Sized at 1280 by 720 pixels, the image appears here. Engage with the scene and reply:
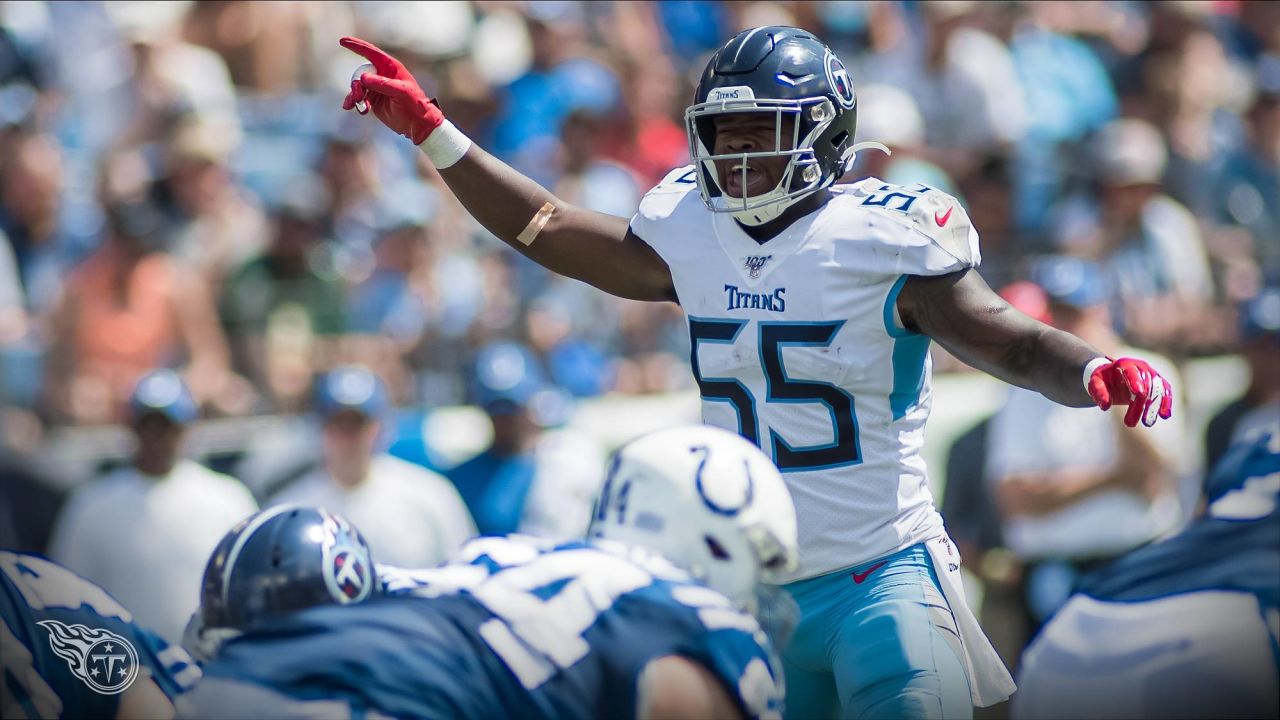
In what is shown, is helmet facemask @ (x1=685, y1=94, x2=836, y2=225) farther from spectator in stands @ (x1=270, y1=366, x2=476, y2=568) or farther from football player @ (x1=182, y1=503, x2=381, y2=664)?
spectator in stands @ (x1=270, y1=366, x2=476, y2=568)

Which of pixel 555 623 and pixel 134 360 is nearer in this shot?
pixel 555 623

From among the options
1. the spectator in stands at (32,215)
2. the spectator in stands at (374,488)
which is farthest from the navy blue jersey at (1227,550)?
the spectator in stands at (32,215)

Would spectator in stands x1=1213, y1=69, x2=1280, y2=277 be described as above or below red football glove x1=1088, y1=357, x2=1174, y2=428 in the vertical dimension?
below

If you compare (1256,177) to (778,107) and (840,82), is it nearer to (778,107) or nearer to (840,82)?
(840,82)

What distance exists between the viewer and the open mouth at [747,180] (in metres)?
3.73

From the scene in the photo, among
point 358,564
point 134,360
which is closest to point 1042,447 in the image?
point 134,360

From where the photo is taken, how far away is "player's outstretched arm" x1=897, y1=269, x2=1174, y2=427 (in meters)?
3.48

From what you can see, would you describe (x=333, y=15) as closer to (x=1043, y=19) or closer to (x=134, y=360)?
(x=134, y=360)

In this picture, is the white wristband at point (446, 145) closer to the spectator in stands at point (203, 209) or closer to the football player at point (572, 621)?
the football player at point (572, 621)

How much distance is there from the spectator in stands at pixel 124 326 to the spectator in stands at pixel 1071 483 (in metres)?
Answer: 3.32

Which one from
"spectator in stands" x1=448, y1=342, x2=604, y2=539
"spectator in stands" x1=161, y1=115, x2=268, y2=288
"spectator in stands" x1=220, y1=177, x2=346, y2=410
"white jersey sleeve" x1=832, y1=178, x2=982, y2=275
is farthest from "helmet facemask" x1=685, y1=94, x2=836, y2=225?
"spectator in stands" x1=161, y1=115, x2=268, y2=288

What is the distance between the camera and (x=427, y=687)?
255 centimetres

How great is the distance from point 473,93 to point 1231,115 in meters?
4.58

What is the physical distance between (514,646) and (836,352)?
4.36 ft
